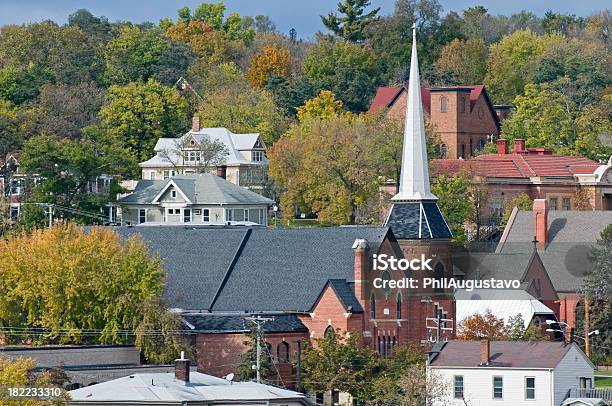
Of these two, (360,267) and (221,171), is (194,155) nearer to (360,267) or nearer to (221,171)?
(221,171)

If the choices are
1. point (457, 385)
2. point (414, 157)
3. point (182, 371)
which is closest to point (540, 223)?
point (414, 157)

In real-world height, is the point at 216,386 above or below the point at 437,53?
below

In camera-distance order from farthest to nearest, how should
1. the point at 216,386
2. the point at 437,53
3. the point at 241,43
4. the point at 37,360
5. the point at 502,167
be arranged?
the point at 241,43, the point at 437,53, the point at 502,167, the point at 37,360, the point at 216,386

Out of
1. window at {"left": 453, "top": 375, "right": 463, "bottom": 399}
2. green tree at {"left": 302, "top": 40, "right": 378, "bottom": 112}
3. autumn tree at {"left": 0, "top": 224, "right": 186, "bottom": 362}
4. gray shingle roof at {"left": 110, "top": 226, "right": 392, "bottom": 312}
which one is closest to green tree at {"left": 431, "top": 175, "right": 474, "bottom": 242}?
gray shingle roof at {"left": 110, "top": 226, "right": 392, "bottom": 312}

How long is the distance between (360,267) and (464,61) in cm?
8637

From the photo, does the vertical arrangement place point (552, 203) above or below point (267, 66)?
below

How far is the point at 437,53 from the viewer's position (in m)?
175

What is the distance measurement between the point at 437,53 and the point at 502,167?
44.6 metres

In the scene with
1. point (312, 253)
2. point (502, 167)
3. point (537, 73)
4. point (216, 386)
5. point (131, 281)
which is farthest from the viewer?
point (537, 73)

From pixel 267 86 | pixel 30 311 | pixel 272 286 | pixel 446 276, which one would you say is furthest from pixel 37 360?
pixel 267 86

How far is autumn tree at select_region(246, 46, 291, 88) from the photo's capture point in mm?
173375

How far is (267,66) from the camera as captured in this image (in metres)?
176

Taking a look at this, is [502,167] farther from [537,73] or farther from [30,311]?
[30,311]

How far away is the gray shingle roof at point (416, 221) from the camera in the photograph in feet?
301
